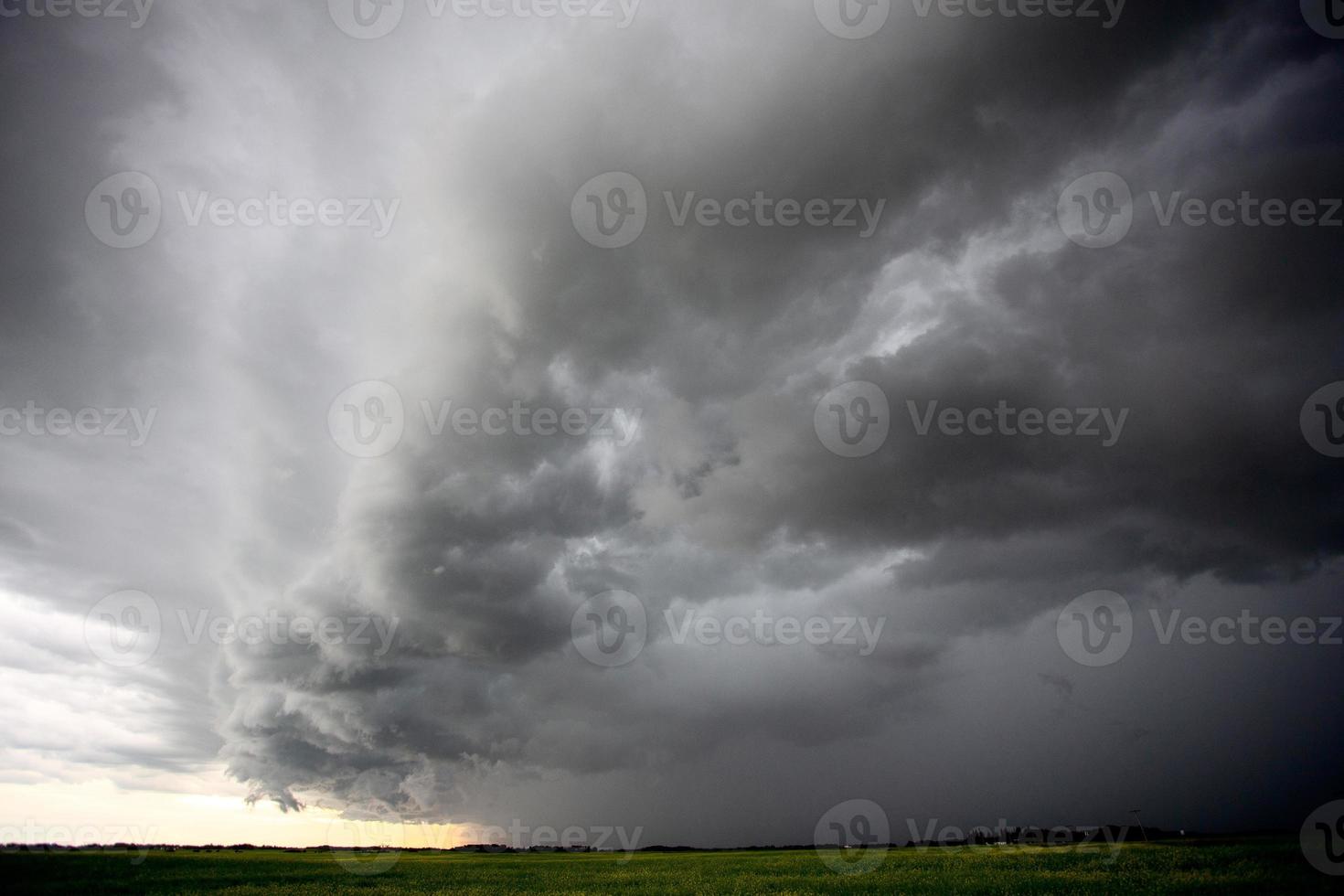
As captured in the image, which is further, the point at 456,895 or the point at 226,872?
the point at 226,872

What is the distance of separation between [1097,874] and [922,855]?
44.7 feet

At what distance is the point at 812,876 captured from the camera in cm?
3438

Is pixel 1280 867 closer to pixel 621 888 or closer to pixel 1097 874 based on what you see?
pixel 1097 874

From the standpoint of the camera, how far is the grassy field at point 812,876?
27.3 metres

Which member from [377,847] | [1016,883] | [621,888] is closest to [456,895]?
[621,888]

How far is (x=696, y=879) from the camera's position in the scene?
3631 centimetres

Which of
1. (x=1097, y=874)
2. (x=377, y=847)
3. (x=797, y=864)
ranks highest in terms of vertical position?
(x=1097, y=874)

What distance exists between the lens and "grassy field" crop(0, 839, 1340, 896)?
27.3 meters

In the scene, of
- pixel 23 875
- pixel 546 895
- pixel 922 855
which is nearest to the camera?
pixel 546 895

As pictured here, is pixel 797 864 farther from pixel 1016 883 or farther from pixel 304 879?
pixel 304 879

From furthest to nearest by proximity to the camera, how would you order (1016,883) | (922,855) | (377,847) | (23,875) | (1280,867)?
(377,847)
(922,855)
(23,875)
(1016,883)
(1280,867)

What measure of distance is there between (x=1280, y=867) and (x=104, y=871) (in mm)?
62273

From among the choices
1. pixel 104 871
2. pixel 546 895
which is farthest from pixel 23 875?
pixel 546 895

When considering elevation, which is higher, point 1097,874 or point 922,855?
point 1097,874
